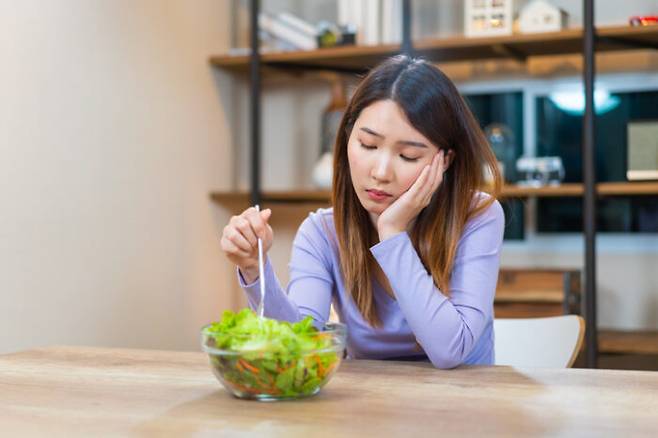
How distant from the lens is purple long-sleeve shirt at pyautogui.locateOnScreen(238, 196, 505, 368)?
1.48 m

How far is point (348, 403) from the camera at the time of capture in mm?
1136

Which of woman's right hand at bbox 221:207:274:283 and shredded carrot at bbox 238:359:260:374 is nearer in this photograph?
shredded carrot at bbox 238:359:260:374

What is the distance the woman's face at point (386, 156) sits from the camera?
1.65 meters

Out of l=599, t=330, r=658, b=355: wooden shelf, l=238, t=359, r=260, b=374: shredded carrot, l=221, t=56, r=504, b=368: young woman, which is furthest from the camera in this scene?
l=599, t=330, r=658, b=355: wooden shelf

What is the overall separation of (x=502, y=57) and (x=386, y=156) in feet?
7.03

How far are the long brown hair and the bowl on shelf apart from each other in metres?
0.49

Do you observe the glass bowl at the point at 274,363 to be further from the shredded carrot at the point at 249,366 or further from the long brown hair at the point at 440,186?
the long brown hair at the point at 440,186

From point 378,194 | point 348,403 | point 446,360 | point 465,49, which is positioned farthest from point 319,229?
point 465,49

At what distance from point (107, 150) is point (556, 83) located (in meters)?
1.70

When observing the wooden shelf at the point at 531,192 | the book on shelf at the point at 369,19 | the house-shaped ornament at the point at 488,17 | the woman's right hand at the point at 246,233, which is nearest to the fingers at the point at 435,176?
the woman's right hand at the point at 246,233

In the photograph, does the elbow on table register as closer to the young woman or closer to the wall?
the young woman

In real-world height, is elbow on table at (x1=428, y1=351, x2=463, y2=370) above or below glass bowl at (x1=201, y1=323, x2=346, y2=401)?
below

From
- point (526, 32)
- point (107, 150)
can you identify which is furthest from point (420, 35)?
point (107, 150)

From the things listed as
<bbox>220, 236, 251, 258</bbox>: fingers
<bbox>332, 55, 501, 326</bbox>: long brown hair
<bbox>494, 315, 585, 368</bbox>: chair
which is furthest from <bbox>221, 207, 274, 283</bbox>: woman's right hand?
<bbox>494, 315, 585, 368</bbox>: chair
